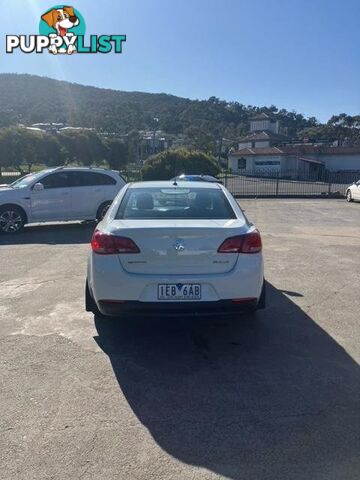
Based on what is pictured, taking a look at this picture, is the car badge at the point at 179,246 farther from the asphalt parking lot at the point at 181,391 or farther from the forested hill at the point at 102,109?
the forested hill at the point at 102,109

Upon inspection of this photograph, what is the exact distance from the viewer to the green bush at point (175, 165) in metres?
34.2

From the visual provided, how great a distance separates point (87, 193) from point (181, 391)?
30.4 feet

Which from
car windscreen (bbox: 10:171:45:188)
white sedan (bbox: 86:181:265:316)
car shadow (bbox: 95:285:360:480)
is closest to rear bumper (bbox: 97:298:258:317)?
white sedan (bbox: 86:181:265:316)

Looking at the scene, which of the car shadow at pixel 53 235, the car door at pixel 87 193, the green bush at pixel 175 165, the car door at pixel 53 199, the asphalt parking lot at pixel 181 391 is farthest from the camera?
the green bush at pixel 175 165

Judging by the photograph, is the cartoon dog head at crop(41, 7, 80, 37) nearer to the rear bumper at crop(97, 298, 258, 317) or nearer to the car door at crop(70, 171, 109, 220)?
the car door at crop(70, 171, 109, 220)

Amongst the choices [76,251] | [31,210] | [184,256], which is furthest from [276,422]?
[31,210]

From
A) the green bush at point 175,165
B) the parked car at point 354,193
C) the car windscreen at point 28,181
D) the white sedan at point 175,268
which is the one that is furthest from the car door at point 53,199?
the green bush at point 175,165

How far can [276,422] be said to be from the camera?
3129 mm

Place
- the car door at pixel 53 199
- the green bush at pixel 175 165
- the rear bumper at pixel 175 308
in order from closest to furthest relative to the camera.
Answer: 1. the rear bumper at pixel 175 308
2. the car door at pixel 53 199
3. the green bush at pixel 175 165

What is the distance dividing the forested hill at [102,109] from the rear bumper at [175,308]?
84971mm

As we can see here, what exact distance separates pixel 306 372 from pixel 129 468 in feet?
6.07

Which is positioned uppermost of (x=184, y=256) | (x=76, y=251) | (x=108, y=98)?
(x=108, y=98)

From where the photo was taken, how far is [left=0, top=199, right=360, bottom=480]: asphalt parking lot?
2.74 m

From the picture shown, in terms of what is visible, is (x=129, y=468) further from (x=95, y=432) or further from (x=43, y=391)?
(x=43, y=391)
